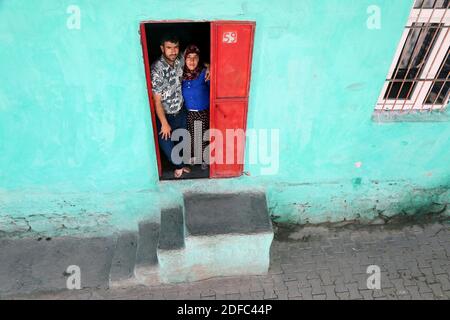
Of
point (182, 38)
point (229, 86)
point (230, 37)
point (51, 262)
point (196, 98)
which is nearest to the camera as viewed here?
point (230, 37)

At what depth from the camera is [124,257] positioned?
4211mm

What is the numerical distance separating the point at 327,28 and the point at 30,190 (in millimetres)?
3492

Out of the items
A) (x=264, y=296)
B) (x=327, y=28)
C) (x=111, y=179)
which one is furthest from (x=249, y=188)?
(x=327, y=28)

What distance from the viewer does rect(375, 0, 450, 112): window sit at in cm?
324

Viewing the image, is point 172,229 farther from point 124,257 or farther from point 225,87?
point 225,87

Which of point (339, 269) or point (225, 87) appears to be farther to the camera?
point (339, 269)

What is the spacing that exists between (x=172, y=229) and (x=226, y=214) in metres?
0.62

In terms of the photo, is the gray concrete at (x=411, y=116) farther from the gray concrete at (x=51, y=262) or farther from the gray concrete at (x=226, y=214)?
the gray concrete at (x=51, y=262)

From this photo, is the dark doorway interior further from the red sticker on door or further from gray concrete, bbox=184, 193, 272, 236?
the red sticker on door

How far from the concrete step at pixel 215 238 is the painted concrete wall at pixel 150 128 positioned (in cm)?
21

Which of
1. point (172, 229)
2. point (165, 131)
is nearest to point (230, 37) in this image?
point (165, 131)

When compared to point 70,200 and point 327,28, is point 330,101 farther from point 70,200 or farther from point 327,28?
point 70,200

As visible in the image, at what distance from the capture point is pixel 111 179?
396cm

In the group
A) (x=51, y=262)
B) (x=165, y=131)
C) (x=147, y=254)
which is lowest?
(x=51, y=262)
